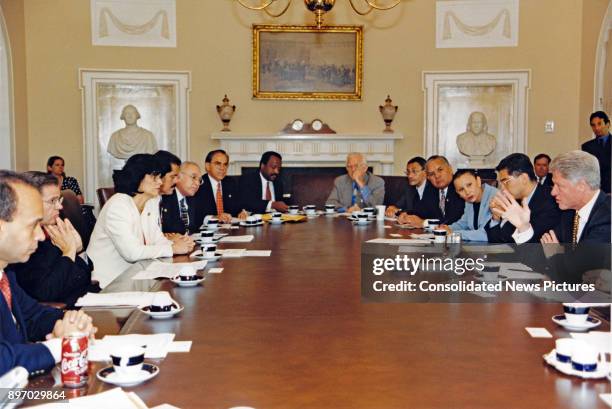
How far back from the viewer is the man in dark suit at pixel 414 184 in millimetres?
6391

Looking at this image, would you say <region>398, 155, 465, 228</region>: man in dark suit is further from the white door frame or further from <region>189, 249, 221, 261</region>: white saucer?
the white door frame

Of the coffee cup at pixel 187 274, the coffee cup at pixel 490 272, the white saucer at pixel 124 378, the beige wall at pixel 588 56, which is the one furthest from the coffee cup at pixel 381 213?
the beige wall at pixel 588 56

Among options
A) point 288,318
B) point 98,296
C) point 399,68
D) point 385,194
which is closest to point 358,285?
point 288,318

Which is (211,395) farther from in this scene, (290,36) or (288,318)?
(290,36)

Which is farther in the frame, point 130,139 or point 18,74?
point 130,139

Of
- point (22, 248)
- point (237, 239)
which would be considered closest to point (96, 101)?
point (237, 239)

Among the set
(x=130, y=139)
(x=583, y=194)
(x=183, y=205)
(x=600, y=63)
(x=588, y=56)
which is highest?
(x=588, y=56)

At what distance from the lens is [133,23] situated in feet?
30.2

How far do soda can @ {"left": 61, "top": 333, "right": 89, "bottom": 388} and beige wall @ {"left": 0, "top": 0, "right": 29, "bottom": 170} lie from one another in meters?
7.82

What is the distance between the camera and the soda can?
1.65 metres

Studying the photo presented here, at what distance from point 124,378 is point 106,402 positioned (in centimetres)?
13

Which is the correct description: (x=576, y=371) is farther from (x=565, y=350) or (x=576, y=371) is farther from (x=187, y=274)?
(x=187, y=274)

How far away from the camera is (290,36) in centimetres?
933

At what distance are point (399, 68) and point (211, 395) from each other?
827 cm
